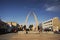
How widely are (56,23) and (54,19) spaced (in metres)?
5.58

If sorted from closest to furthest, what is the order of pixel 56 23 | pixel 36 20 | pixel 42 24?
pixel 36 20 → pixel 56 23 → pixel 42 24

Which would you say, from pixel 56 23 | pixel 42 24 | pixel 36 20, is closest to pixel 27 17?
pixel 36 20

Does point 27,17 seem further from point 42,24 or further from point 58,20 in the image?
point 42,24

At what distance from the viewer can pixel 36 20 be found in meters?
81.7

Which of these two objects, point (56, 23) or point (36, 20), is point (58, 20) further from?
point (36, 20)

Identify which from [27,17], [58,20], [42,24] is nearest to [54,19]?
[58,20]

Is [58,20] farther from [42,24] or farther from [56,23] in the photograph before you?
[42,24]

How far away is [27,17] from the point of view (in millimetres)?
85500

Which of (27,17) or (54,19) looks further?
(54,19)

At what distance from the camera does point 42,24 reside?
181 m

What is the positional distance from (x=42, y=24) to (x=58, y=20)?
42422 millimetres

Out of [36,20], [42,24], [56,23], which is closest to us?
[36,20]

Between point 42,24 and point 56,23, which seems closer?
point 56,23

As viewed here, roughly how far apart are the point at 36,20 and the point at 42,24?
3936 inches
